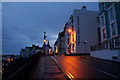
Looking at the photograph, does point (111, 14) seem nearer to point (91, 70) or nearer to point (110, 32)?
point (110, 32)

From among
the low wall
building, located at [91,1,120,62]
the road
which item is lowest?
the road

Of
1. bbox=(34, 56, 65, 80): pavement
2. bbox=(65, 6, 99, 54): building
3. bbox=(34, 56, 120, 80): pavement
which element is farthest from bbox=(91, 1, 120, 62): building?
bbox=(65, 6, 99, 54): building

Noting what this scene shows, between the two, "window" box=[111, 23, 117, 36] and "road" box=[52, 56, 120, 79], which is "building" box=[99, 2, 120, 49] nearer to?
"window" box=[111, 23, 117, 36]

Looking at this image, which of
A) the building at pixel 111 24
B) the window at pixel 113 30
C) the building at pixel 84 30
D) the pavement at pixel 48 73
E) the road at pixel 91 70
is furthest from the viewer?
the building at pixel 84 30

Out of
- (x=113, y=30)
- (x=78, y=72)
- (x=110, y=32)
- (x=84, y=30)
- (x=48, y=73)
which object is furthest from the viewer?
(x=84, y=30)

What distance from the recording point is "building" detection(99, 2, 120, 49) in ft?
66.8

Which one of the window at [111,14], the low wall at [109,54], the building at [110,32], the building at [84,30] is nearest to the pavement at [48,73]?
the low wall at [109,54]

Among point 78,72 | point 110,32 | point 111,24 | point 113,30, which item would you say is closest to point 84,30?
point 110,32

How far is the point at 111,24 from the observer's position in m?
24.5

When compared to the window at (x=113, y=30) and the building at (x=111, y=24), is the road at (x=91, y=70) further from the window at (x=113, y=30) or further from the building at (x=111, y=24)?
the window at (x=113, y=30)

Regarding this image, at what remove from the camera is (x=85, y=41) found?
1545 inches

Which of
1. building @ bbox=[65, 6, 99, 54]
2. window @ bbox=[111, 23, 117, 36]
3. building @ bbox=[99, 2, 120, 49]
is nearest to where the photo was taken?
building @ bbox=[99, 2, 120, 49]

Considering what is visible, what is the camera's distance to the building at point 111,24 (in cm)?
2038

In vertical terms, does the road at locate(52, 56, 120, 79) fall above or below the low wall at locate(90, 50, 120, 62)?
below
